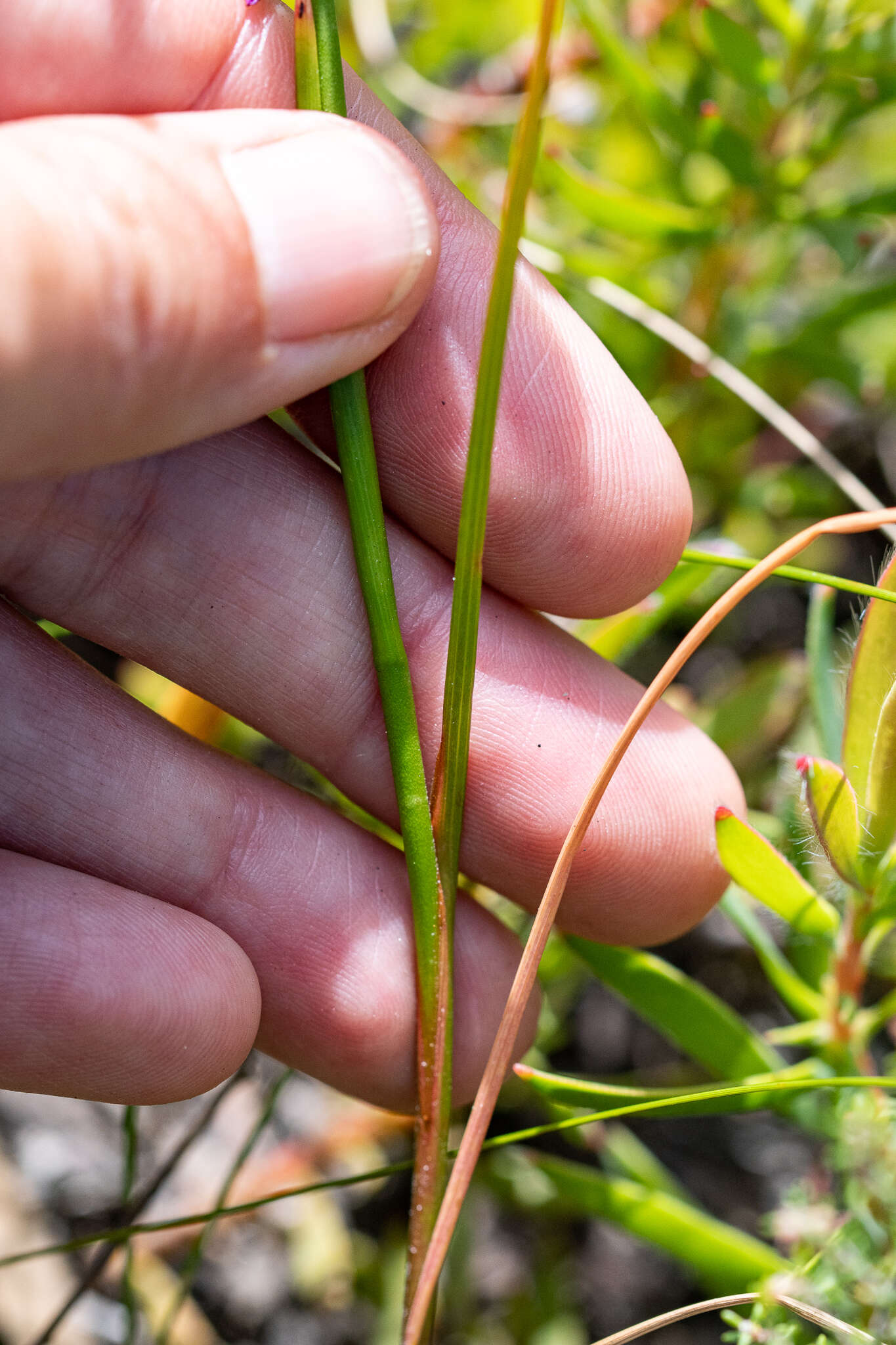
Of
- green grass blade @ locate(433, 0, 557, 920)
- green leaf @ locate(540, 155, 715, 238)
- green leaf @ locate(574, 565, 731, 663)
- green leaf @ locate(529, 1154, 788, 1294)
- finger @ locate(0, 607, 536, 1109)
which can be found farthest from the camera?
green leaf @ locate(540, 155, 715, 238)

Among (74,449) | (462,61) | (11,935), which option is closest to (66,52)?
(74,449)

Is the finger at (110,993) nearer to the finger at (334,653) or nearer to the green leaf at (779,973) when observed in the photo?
the finger at (334,653)

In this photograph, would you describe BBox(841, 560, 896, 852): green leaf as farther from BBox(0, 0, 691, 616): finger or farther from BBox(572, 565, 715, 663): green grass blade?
BBox(572, 565, 715, 663): green grass blade

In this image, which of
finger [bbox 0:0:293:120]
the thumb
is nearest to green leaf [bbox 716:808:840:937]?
the thumb

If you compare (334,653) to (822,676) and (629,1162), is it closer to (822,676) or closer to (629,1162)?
(822,676)

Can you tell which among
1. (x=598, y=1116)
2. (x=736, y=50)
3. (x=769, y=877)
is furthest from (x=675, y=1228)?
(x=736, y=50)

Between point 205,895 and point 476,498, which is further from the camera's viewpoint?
point 205,895

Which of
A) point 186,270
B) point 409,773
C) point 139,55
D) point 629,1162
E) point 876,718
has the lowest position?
point 629,1162
